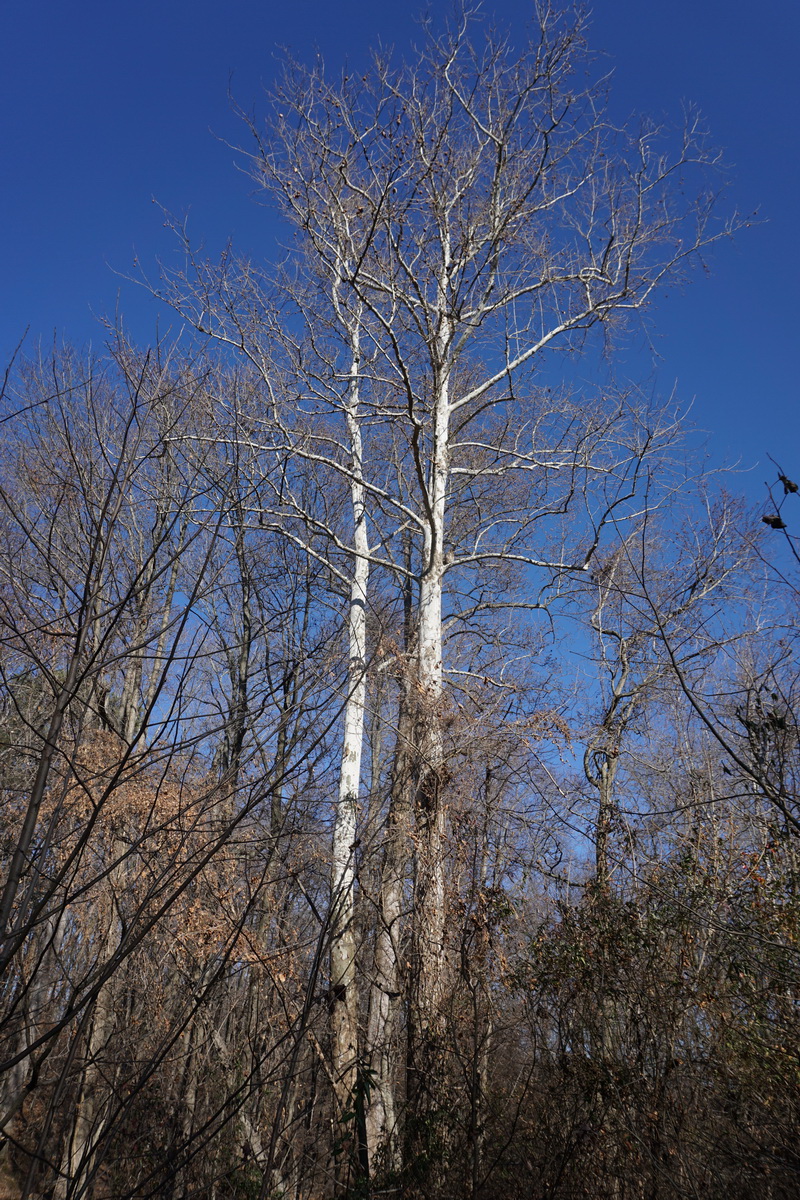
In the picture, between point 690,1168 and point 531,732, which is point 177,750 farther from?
point 531,732

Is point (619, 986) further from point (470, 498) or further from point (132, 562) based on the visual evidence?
point (132, 562)

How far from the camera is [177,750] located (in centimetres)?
209

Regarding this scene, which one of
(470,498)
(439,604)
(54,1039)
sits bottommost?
(54,1039)

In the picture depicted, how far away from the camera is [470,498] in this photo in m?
12.3

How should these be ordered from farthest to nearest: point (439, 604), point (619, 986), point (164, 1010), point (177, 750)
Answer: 1. point (439, 604)
2. point (164, 1010)
3. point (619, 986)
4. point (177, 750)

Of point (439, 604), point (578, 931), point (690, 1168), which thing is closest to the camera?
point (690, 1168)

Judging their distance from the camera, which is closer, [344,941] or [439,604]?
[344,941]

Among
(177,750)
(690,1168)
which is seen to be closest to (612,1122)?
(690,1168)

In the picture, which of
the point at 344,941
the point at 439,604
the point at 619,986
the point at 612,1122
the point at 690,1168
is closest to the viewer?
the point at 690,1168

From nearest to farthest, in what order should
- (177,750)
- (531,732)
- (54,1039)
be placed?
(54,1039)
(177,750)
(531,732)

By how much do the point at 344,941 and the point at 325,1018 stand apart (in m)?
0.79

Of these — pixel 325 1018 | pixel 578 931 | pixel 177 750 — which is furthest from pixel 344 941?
pixel 177 750

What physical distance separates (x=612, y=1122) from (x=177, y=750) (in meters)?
3.87

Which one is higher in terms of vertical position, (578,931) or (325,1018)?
(578,931)
